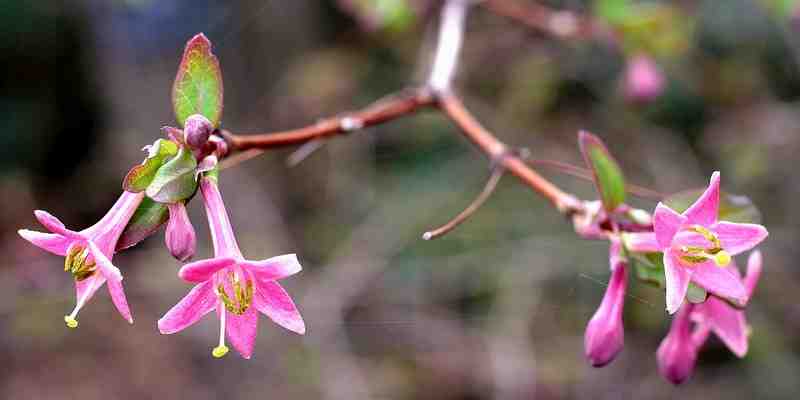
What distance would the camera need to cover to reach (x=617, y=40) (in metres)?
2.61

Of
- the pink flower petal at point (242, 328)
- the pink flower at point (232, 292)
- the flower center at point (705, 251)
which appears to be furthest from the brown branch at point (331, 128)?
the flower center at point (705, 251)

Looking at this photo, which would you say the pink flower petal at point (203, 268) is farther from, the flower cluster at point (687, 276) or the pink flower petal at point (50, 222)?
the flower cluster at point (687, 276)

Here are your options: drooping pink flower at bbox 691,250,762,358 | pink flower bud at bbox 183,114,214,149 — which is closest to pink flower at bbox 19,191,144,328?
pink flower bud at bbox 183,114,214,149

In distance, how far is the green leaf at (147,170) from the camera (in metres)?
1.06

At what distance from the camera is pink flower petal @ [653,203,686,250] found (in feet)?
3.37

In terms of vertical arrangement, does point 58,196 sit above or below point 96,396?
above

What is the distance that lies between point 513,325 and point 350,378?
777 millimetres

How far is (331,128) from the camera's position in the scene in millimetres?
1504

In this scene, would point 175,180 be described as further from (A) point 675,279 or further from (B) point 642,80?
(B) point 642,80

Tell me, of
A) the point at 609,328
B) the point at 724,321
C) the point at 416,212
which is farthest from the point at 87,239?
the point at 416,212

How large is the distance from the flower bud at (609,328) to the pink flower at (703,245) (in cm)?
13

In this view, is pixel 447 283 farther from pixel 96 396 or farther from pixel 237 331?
pixel 237 331

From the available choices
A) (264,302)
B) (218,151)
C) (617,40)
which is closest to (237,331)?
(264,302)

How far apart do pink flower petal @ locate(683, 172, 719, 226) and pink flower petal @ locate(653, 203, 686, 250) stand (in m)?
0.03
